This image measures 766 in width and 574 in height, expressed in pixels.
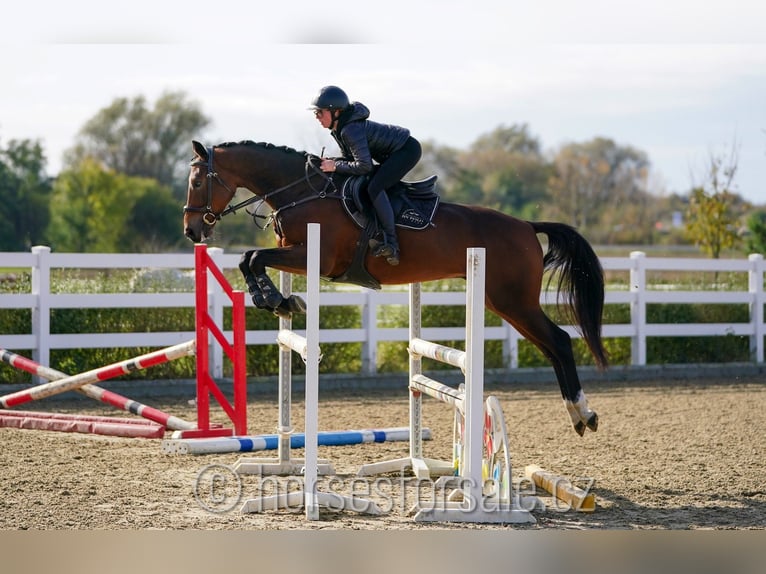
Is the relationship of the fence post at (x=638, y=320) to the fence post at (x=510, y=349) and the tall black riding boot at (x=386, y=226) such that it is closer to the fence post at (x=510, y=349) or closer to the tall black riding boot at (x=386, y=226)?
the fence post at (x=510, y=349)

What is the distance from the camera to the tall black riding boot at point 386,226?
5.94 meters

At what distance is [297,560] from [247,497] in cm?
160

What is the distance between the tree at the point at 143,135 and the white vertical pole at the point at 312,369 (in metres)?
46.3

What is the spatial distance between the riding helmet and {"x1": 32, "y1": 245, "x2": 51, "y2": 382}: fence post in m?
5.55

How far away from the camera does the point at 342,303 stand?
11.3m

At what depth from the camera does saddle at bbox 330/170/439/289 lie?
5.98m

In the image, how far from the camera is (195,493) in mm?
5223

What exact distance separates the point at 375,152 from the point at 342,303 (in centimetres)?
536

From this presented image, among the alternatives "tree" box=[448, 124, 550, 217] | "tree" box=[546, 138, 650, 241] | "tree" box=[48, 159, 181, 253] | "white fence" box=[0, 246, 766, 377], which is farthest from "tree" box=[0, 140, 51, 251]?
"white fence" box=[0, 246, 766, 377]

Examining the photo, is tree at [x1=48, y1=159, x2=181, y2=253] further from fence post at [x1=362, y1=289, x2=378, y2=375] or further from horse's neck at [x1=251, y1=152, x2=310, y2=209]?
horse's neck at [x1=251, y1=152, x2=310, y2=209]

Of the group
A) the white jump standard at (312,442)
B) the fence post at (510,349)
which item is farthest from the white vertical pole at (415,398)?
the fence post at (510,349)

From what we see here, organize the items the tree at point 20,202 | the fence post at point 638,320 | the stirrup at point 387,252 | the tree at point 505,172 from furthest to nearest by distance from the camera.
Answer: the tree at point 505,172
the tree at point 20,202
the fence post at point 638,320
the stirrup at point 387,252

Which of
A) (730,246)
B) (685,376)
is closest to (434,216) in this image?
(685,376)

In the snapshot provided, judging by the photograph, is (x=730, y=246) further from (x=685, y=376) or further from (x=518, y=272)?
(x=518, y=272)
